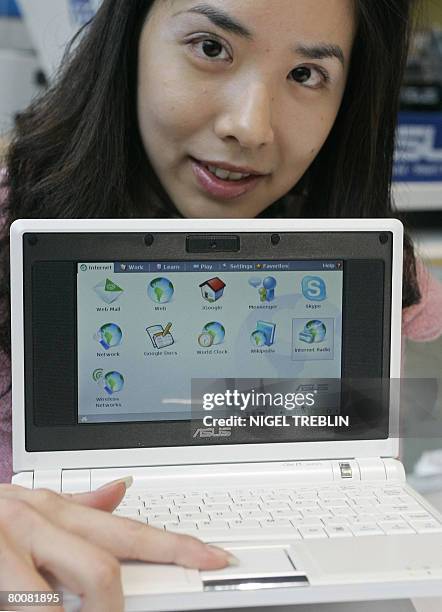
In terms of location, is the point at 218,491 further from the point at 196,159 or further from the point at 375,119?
the point at 375,119

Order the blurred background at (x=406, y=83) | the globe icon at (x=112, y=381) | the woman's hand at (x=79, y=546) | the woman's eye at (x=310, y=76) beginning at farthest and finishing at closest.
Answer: the blurred background at (x=406, y=83) < the woman's eye at (x=310, y=76) < the globe icon at (x=112, y=381) < the woman's hand at (x=79, y=546)

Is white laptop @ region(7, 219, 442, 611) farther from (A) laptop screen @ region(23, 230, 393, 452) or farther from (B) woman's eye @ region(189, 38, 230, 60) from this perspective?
(B) woman's eye @ region(189, 38, 230, 60)

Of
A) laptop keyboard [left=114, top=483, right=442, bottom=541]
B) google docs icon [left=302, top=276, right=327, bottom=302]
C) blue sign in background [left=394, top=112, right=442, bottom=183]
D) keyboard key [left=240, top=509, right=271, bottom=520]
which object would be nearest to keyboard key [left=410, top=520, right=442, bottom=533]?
laptop keyboard [left=114, top=483, right=442, bottom=541]

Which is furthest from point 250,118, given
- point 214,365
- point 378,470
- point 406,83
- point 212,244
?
point 406,83

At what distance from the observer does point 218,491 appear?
2.33ft

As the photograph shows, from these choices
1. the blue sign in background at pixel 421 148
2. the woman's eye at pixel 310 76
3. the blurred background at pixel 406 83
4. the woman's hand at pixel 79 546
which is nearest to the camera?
the woman's hand at pixel 79 546

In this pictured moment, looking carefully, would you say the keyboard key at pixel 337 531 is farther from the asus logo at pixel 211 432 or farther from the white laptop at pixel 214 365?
the asus logo at pixel 211 432

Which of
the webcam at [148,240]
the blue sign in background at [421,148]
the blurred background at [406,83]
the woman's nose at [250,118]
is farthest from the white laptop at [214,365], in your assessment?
the blue sign in background at [421,148]

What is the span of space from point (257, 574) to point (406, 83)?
1.66 m

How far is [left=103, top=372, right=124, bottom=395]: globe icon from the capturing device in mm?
725

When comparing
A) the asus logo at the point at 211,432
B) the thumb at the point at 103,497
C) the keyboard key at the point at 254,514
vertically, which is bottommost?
the keyboard key at the point at 254,514

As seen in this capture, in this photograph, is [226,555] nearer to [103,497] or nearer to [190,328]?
[103,497]

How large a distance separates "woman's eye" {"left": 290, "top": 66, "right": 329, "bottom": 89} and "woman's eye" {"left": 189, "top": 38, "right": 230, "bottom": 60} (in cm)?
8

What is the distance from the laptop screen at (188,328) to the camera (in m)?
0.71
